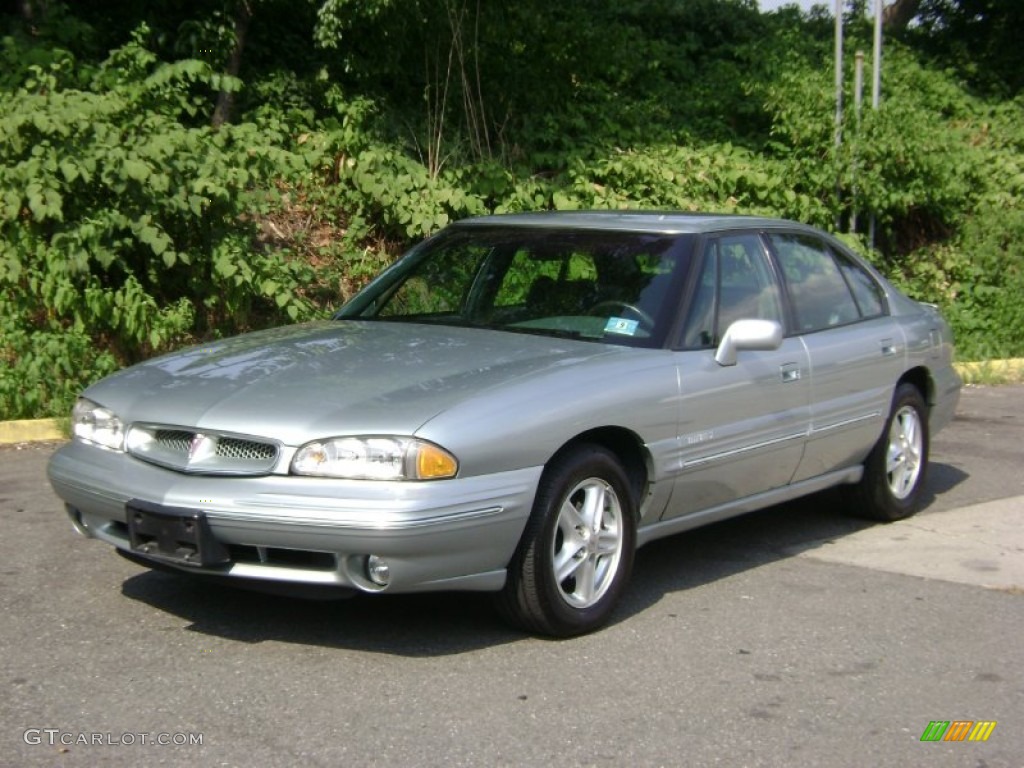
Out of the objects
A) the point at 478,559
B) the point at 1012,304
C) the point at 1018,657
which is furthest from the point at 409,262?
the point at 1012,304

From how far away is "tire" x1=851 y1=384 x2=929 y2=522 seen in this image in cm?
704

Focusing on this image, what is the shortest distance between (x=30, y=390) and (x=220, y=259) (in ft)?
5.23

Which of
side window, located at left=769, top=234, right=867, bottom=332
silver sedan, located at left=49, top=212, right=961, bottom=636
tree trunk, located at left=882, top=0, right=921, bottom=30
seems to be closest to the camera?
silver sedan, located at left=49, top=212, right=961, bottom=636

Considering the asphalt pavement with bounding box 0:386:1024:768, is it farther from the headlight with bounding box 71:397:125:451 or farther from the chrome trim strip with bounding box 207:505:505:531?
the headlight with bounding box 71:397:125:451

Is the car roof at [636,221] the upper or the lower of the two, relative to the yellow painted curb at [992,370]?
upper

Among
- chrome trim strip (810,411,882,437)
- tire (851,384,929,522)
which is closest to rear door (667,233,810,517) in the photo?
chrome trim strip (810,411,882,437)

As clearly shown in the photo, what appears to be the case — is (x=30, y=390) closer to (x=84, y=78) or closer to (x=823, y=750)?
(x=84, y=78)

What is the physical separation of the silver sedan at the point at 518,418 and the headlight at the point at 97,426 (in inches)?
0.5

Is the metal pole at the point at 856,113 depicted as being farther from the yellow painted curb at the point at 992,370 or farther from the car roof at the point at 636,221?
the car roof at the point at 636,221

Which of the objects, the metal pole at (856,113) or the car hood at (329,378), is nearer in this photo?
the car hood at (329,378)

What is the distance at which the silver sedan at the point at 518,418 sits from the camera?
182 inches

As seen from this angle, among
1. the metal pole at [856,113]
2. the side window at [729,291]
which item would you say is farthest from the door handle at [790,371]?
the metal pole at [856,113]

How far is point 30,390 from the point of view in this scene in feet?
28.6

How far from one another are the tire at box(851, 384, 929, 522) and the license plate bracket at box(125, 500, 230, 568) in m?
3.57
